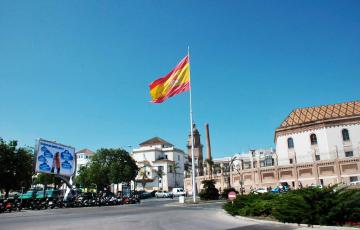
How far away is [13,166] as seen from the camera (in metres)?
48.8

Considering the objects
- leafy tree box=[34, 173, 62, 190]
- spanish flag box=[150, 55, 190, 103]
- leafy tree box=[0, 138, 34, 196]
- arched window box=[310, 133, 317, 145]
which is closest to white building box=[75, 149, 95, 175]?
leafy tree box=[34, 173, 62, 190]

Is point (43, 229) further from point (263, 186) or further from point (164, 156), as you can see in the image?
point (164, 156)

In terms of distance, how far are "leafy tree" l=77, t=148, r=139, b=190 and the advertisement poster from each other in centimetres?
2671

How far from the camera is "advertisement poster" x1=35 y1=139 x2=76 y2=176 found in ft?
140

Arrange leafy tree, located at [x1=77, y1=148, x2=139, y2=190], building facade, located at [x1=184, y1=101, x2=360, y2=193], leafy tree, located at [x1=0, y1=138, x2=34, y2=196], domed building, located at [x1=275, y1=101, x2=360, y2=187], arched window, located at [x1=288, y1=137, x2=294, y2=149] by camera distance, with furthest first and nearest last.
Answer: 1. leafy tree, located at [x1=77, y1=148, x2=139, y2=190]
2. arched window, located at [x1=288, y1=137, x2=294, y2=149]
3. building facade, located at [x1=184, y1=101, x2=360, y2=193]
4. domed building, located at [x1=275, y1=101, x2=360, y2=187]
5. leafy tree, located at [x1=0, y1=138, x2=34, y2=196]

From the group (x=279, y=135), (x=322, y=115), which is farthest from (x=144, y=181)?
(x=322, y=115)

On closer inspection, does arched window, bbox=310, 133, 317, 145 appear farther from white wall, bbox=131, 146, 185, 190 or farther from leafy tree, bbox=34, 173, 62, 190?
leafy tree, bbox=34, 173, 62, 190

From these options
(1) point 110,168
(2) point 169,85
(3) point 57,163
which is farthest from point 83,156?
(2) point 169,85

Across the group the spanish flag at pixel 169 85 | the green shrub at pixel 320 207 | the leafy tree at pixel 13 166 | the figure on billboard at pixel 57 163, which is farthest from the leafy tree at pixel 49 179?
the green shrub at pixel 320 207

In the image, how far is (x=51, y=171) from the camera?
Answer: 4441 cm

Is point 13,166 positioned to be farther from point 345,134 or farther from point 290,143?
point 345,134

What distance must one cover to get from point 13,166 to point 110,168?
90.9ft


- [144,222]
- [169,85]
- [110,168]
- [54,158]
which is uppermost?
[169,85]

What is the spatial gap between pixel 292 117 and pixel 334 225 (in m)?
62.1
